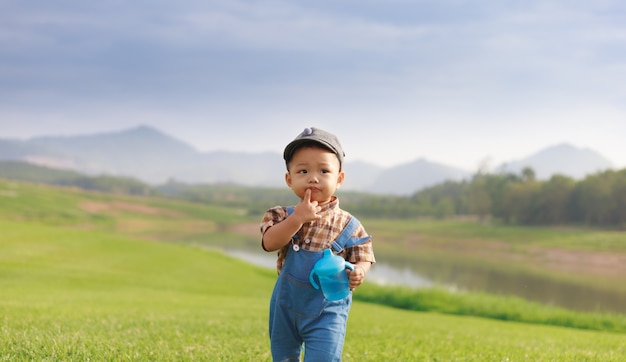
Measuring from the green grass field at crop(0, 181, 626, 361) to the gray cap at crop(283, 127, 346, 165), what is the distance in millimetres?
2277

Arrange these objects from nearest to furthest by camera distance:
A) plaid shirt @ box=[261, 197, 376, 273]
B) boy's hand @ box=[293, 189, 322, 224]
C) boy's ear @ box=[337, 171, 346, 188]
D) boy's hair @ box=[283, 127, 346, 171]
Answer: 1. boy's hand @ box=[293, 189, 322, 224]
2. boy's hair @ box=[283, 127, 346, 171]
3. plaid shirt @ box=[261, 197, 376, 273]
4. boy's ear @ box=[337, 171, 346, 188]

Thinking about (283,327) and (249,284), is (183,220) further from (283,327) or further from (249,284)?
(283,327)

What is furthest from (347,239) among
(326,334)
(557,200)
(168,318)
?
(557,200)

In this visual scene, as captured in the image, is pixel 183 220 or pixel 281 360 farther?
pixel 183 220

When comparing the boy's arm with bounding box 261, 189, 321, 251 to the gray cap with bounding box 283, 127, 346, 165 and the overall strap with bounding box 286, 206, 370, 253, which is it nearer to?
the overall strap with bounding box 286, 206, 370, 253

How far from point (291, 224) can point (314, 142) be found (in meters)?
0.61

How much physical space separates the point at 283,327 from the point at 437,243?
6873 cm

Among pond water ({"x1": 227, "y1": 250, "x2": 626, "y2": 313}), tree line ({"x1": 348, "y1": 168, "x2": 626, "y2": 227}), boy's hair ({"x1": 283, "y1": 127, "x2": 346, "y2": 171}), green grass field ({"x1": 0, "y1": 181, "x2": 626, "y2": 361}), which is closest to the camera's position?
boy's hair ({"x1": 283, "y1": 127, "x2": 346, "y2": 171})

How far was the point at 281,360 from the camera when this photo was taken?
140 inches

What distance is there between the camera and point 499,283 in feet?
120

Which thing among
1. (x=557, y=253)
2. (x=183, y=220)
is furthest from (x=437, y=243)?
(x=183, y=220)

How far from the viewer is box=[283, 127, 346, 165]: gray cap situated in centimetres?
334

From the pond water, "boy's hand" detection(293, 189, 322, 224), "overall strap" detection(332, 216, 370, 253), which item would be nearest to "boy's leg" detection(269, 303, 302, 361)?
"overall strap" detection(332, 216, 370, 253)

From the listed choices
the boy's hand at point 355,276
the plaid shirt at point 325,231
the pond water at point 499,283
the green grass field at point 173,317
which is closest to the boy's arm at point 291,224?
the plaid shirt at point 325,231
